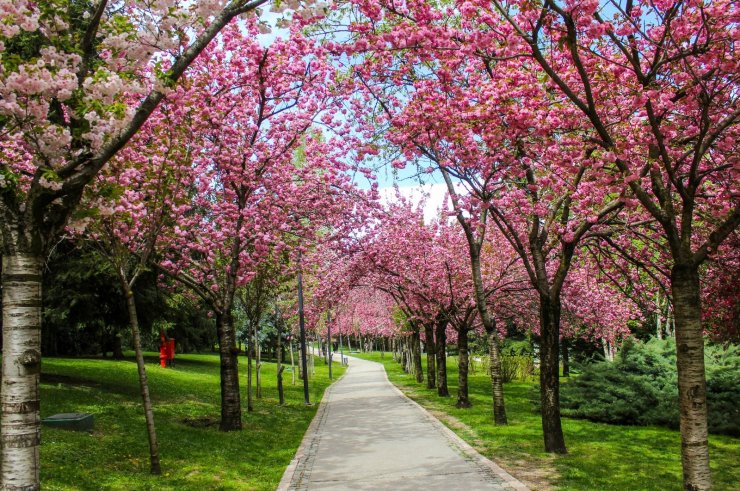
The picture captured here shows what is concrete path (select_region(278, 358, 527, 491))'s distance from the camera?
25.5 feet

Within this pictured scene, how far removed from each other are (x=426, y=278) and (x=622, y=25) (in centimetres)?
1376

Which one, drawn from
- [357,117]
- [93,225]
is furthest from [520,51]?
[93,225]

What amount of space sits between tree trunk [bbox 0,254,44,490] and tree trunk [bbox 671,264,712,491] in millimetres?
6710

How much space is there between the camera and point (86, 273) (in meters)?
13.8

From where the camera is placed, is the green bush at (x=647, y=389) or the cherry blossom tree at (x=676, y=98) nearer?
the cherry blossom tree at (x=676, y=98)

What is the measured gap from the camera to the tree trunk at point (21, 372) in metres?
4.86

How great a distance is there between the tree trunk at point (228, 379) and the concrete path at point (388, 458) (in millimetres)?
1849

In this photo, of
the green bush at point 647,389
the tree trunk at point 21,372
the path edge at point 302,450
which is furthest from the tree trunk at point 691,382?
the green bush at point 647,389

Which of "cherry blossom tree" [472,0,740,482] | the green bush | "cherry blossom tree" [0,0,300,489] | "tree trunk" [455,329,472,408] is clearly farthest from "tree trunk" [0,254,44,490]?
"tree trunk" [455,329,472,408]

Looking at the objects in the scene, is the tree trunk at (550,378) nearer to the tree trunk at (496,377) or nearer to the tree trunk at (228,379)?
the tree trunk at (496,377)

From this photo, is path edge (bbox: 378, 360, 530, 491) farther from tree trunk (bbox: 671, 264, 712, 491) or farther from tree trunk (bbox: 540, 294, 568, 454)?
tree trunk (bbox: 671, 264, 712, 491)

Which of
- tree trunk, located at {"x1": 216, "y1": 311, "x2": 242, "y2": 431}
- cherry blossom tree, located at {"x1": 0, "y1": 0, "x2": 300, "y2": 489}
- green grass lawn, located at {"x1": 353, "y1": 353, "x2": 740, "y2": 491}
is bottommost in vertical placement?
green grass lawn, located at {"x1": 353, "y1": 353, "x2": 740, "y2": 491}

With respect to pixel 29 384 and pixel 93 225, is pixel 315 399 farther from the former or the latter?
pixel 29 384

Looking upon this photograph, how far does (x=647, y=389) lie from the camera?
14766mm
